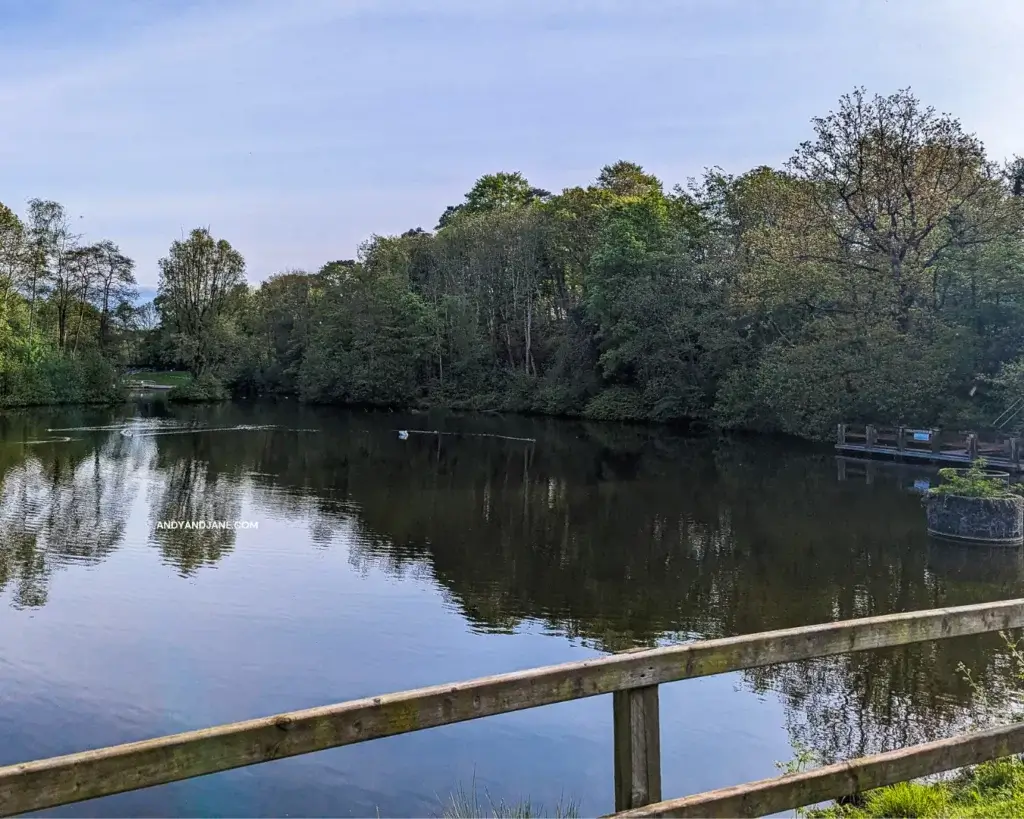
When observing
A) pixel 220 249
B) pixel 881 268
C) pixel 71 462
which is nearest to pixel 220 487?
pixel 71 462

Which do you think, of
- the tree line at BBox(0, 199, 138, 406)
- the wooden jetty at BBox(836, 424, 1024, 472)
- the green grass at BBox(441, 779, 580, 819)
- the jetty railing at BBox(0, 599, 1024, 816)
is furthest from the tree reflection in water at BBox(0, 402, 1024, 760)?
the tree line at BBox(0, 199, 138, 406)

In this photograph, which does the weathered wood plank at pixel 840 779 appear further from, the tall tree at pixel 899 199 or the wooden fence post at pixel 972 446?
the tall tree at pixel 899 199

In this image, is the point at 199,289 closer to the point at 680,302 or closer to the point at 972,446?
the point at 680,302

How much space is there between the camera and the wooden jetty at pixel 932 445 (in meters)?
22.6

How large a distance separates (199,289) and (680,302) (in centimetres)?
4072

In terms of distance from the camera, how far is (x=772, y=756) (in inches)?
260

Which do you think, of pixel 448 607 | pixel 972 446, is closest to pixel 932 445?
pixel 972 446

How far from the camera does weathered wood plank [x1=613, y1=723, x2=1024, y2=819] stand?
2.85 metres

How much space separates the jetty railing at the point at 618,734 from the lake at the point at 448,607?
306cm

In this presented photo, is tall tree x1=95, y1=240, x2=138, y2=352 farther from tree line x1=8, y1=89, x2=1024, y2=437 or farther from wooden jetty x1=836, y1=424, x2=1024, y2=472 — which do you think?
wooden jetty x1=836, y1=424, x2=1024, y2=472

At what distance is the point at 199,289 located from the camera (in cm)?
6394

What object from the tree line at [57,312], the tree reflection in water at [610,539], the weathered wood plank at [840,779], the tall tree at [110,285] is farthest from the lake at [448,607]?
the tall tree at [110,285]

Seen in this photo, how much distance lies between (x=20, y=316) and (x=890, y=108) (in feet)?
150

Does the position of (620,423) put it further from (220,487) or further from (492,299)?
(220,487)
